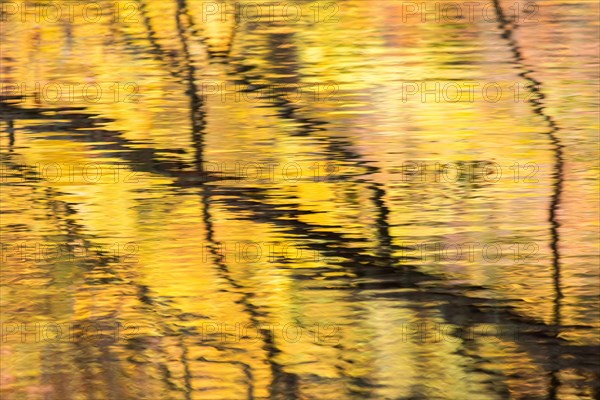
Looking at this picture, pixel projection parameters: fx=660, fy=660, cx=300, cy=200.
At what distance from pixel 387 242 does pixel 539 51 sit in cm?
27

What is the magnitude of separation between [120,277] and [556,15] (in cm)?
56

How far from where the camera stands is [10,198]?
0.73 m

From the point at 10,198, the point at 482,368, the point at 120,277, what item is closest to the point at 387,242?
the point at 482,368

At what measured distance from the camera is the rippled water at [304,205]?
2.35 ft

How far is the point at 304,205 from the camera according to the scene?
72cm

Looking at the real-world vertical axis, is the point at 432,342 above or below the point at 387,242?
below

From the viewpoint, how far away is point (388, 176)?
72 cm

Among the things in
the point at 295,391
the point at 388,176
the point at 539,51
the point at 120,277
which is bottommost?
the point at 295,391

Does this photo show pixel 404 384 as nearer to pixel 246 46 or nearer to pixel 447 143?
pixel 447 143

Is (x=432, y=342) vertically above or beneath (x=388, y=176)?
beneath

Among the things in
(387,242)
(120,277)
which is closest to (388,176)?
(387,242)

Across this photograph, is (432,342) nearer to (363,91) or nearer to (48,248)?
(363,91)

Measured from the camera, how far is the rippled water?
715 mm

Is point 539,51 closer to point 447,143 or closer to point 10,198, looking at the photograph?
point 447,143
